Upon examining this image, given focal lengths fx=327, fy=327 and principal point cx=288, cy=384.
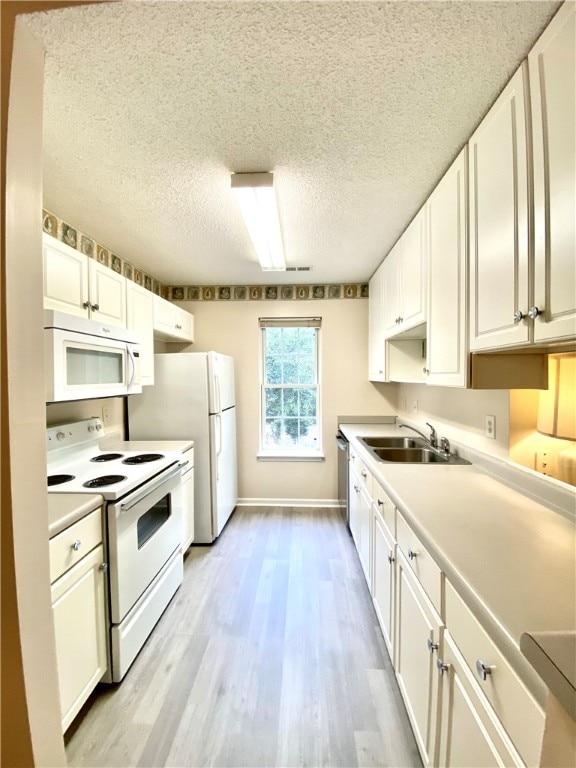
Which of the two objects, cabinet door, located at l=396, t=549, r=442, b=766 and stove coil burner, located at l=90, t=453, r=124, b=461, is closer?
cabinet door, located at l=396, t=549, r=442, b=766

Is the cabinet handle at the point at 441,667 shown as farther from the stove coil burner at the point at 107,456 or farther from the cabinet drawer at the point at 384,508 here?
the stove coil burner at the point at 107,456

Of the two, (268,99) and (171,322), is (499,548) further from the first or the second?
(171,322)

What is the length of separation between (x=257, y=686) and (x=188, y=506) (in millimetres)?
1350

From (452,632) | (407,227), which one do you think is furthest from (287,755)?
(407,227)

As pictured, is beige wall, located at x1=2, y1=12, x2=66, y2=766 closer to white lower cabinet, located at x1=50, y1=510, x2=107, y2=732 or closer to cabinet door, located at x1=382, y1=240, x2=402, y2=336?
white lower cabinet, located at x1=50, y1=510, x2=107, y2=732

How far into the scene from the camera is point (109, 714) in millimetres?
1393

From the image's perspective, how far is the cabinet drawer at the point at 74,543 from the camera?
3.93 feet

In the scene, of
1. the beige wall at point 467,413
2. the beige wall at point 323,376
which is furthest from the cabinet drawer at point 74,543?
the beige wall at point 323,376

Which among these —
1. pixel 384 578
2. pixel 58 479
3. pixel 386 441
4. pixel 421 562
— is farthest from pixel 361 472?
pixel 58 479

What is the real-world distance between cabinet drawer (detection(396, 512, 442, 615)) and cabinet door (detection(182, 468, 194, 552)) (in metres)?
1.69

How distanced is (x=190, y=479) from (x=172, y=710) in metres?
1.41

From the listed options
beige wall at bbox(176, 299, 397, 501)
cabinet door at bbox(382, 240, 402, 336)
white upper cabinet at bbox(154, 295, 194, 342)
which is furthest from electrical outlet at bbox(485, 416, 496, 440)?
white upper cabinet at bbox(154, 295, 194, 342)

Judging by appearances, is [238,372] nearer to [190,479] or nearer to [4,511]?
[190,479]

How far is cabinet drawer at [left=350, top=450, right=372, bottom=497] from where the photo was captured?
2.05 meters
